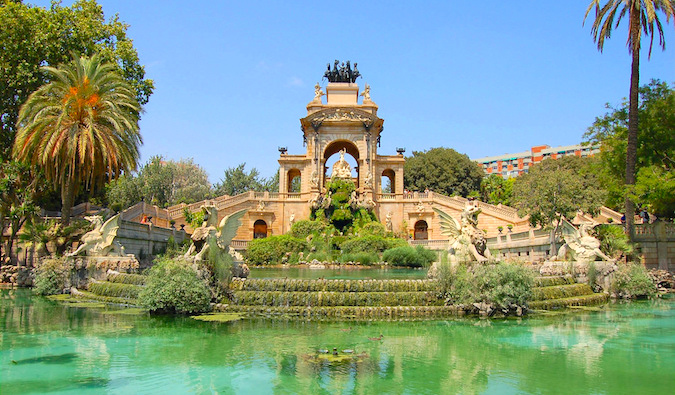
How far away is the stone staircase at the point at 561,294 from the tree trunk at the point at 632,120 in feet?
18.3

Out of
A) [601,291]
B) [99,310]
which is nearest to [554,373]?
[601,291]

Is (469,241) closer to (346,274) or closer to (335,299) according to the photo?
(335,299)

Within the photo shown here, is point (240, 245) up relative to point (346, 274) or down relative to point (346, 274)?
up

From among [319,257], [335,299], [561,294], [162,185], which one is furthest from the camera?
[162,185]

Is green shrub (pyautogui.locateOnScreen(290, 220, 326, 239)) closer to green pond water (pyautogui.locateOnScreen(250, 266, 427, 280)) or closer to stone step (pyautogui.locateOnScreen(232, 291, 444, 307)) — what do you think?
green pond water (pyautogui.locateOnScreen(250, 266, 427, 280))

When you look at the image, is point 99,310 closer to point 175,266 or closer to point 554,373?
point 175,266

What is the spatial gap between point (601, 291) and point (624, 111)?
35.1ft

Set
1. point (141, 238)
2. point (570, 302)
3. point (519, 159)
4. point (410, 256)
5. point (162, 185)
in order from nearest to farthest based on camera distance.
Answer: point (570, 302)
point (141, 238)
point (410, 256)
point (162, 185)
point (519, 159)

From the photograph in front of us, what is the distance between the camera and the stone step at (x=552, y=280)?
626 inches

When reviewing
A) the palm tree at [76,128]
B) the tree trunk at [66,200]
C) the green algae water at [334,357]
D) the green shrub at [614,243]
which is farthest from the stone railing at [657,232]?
the tree trunk at [66,200]

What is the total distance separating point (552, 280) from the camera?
1653 cm

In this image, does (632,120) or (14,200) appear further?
(14,200)

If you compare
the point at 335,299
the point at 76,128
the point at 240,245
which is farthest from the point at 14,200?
the point at 240,245

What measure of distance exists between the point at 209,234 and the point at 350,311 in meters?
4.74
